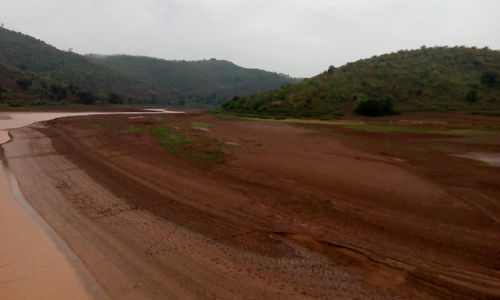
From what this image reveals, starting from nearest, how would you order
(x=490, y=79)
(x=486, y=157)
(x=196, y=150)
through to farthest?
(x=486, y=157), (x=196, y=150), (x=490, y=79)

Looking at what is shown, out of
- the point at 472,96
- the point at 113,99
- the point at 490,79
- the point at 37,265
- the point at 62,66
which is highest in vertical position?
the point at 62,66

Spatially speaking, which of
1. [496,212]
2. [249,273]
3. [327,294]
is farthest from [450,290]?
[496,212]

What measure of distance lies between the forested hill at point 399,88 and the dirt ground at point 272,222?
30.8 m

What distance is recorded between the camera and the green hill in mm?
95625

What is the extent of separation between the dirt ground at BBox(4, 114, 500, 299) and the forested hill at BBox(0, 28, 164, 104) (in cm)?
9069

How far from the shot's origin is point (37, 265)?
4.83 metres

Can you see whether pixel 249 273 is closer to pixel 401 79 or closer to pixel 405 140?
pixel 405 140

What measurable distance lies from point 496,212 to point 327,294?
20.6 ft

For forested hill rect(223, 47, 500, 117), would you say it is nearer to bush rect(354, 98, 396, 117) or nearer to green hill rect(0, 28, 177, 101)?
bush rect(354, 98, 396, 117)

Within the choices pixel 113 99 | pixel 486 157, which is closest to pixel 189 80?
pixel 113 99

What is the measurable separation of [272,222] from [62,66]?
125979mm

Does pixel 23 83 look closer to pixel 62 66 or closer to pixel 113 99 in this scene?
pixel 113 99

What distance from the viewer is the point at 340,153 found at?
14953 mm

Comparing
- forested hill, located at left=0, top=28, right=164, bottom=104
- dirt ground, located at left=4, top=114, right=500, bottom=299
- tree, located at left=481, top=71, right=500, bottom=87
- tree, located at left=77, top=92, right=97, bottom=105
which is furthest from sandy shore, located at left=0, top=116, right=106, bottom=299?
forested hill, located at left=0, top=28, right=164, bottom=104
